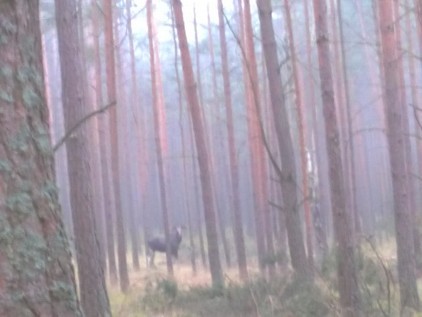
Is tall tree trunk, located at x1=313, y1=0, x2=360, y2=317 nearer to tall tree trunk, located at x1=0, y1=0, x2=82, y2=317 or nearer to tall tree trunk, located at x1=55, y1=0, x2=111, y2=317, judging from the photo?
tall tree trunk, located at x1=55, y1=0, x2=111, y2=317

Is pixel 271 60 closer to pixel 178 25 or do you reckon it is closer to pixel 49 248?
pixel 178 25

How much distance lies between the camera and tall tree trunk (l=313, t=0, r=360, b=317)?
8188mm

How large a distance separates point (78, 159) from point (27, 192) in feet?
22.1

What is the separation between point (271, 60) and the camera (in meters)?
11.7

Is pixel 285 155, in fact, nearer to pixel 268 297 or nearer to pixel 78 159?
pixel 268 297

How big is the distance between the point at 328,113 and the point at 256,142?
11.4 meters

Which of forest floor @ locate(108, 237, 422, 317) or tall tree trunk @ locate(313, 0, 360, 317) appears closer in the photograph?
tall tree trunk @ locate(313, 0, 360, 317)

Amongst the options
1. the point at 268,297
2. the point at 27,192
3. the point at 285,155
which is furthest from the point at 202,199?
the point at 27,192

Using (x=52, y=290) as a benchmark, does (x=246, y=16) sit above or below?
above

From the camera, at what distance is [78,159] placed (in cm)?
870

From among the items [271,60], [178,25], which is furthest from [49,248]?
[178,25]

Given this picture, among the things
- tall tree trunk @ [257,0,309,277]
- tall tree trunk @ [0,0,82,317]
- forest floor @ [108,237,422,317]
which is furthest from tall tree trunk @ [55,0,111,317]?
tall tree trunk @ [0,0,82,317]

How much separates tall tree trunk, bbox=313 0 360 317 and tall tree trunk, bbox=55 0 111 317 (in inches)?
103

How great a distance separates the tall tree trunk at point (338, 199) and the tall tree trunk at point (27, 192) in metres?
6.16
